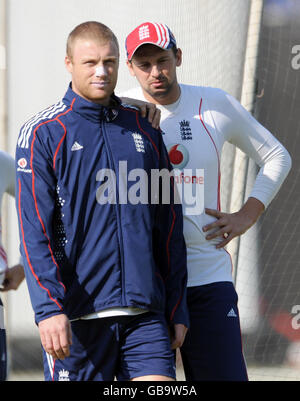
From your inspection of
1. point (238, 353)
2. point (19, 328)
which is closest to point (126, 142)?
point (238, 353)

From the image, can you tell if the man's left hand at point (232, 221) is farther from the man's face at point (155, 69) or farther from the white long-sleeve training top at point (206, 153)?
the man's face at point (155, 69)

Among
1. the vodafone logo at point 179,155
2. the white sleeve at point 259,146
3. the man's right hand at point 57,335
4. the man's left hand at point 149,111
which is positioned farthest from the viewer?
the white sleeve at point 259,146

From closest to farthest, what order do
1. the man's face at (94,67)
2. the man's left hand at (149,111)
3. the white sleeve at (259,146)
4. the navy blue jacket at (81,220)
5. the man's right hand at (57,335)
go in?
the man's right hand at (57,335), the navy blue jacket at (81,220), the man's face at (94,67), the man's left hand at (149,111), the white sleeve at (259,146)

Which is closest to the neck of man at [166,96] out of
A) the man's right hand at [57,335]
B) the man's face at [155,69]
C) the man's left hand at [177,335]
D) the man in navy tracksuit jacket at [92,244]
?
the man's face at [155,69]

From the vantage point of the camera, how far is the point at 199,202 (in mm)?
3635

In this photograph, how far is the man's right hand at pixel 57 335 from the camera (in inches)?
109

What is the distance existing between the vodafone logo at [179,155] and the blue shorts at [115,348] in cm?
86

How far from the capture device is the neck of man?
369 centimetres

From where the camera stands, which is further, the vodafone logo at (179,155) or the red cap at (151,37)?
the vodafone logo at (179,155)

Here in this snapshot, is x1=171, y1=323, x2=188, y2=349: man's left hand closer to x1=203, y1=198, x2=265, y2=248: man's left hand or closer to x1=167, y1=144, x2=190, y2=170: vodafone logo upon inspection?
x1=203, y1=198, x2=265, y2=248: man's left hand

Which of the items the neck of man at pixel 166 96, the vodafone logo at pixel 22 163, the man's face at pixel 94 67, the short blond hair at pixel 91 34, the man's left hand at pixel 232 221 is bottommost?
the man's left hand at pixel 232 221

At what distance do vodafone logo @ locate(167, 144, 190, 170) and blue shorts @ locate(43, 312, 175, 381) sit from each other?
86 centimetres
